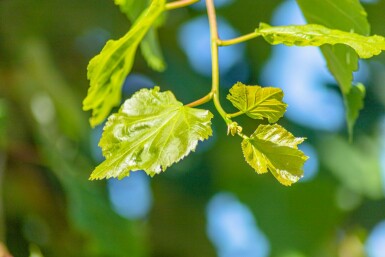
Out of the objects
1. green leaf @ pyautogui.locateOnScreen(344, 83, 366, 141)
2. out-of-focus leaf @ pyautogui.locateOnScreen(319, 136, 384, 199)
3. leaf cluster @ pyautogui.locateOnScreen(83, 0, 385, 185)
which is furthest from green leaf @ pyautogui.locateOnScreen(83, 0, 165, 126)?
out-of-focus leaf @ pyautogui.locateOnScreen(319, 136, 384, 199)

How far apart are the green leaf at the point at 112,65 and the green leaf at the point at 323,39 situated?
0.25 ft

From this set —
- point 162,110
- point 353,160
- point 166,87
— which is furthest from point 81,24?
point 162,110

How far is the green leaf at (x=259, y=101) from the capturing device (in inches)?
16.3

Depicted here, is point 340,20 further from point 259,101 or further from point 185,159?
point 185,159

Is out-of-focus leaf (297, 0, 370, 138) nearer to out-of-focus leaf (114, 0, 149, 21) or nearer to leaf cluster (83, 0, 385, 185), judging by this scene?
leaf cluster (83, 0, 385, 185)

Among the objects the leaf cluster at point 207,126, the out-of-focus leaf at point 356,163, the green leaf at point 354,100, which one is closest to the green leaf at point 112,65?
the leaf cluster at point 207,126

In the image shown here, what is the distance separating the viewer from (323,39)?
414mm

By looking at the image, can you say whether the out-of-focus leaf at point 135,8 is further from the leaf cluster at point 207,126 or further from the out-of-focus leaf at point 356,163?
the out-of-focus leaf at point 356,163

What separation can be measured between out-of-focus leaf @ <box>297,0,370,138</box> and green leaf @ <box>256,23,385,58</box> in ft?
0.17

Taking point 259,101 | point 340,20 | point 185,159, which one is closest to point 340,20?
point 340,20

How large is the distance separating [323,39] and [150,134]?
10 centimetres

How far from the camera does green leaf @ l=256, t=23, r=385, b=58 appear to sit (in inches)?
16.3

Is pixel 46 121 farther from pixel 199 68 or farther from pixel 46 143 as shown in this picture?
pixel 199 68

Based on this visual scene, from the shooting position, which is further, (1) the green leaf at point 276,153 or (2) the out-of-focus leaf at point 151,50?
(2) the out-of-focus leaf at point 151,50
